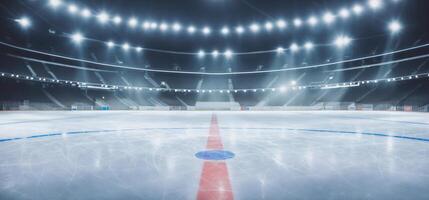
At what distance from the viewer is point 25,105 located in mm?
27328

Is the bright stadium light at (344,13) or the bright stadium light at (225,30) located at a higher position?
the bright stadium light at (225,30)

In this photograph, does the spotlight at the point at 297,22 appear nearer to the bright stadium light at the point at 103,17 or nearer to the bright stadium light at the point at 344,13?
the bright stadium light at the point at 344,13

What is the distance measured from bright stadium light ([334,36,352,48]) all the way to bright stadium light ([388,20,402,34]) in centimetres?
435

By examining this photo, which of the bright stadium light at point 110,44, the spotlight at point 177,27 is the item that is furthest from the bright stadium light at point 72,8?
the bright stadium light at point 110,44

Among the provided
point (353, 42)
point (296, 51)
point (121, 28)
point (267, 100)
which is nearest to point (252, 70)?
point (267, 100)

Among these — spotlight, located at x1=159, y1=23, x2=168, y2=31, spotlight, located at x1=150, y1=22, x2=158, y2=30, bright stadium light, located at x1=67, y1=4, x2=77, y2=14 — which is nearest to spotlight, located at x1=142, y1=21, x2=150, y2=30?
spotlight, located at x1=150, y1=22, x2=158, y2=30

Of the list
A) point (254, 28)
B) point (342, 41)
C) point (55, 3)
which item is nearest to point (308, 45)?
point (342, 41)

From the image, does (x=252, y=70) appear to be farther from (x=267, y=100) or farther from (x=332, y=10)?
(x=332, y=10)

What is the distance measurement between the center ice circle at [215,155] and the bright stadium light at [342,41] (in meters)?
28.3

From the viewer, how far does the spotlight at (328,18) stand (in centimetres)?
1986

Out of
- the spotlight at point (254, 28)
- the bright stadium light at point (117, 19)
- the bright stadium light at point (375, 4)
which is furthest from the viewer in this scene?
the spotlight at point (254, 28)

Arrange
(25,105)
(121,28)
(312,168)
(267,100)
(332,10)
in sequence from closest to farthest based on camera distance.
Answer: (312,168), (332,10), (121,28), (25,105), (267,100)

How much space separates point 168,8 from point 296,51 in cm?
2165

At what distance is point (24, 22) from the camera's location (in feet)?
68.9
